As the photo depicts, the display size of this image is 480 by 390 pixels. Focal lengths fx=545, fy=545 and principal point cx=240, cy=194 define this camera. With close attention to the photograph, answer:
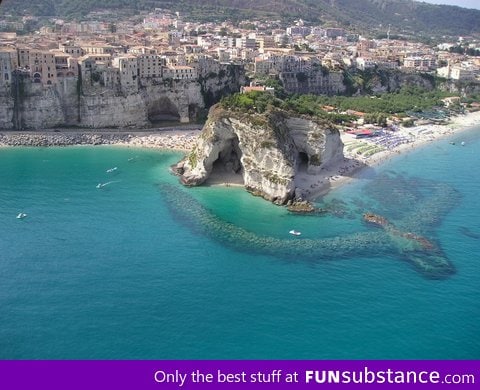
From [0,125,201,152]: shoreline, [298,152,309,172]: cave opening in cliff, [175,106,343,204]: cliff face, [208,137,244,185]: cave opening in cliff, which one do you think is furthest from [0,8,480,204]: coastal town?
[298,152,309,172]: cave opening in cliff

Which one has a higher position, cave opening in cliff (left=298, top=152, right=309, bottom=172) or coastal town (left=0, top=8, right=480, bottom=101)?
coastal town (left=0, top=8, right=480, bottom=101)

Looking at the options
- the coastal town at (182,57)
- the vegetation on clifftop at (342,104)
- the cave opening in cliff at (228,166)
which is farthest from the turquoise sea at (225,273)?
the coastal town at (182,57)

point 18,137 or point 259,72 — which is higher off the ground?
point 259,72

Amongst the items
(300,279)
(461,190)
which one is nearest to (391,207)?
(461,190)

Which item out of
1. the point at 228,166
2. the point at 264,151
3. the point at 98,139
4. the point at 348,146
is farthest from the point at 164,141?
the point at 264,151

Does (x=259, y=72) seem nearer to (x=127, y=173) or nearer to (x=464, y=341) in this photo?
(x=127, y=173)

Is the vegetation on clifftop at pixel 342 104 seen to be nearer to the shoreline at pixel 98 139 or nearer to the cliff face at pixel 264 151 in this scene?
the cliff face at pixel 264 151

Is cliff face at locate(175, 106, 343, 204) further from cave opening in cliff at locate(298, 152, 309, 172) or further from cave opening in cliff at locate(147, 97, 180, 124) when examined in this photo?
cave opening in cliff at locate(147, 97, 180, 124)
